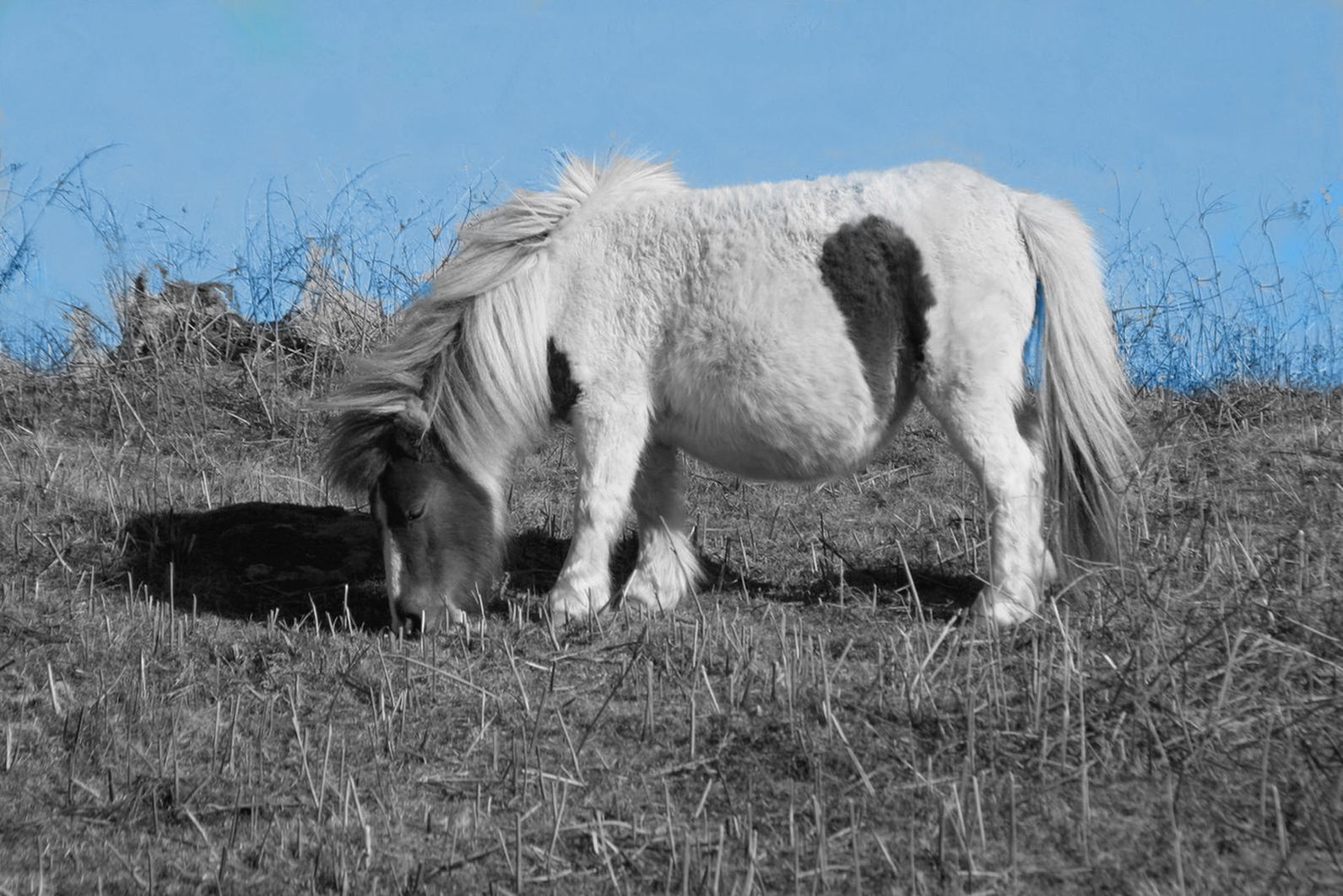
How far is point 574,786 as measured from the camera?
3779mm

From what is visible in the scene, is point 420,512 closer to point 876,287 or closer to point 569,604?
point 569,604

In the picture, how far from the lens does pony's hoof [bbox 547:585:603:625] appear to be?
18.5 feet

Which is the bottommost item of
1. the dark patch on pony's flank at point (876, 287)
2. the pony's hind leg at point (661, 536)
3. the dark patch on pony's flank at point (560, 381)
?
the pony's hind leg at point (661, 536)

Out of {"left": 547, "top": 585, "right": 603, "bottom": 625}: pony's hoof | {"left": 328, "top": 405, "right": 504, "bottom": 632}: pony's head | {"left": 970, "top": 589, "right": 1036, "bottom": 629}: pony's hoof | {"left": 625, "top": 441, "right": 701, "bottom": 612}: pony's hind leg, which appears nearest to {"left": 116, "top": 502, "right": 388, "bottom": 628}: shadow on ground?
{"left": 328, "top": 405, "right": 504, "bottom": 632}: pony's head

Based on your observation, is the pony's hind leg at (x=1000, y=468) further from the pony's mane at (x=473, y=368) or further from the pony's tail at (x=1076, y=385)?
the pony's mane at (x=473, y=368)

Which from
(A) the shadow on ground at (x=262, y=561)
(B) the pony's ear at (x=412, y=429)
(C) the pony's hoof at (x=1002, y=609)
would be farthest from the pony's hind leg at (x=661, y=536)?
(C) the pony's hoof at (x=1002, y=609)

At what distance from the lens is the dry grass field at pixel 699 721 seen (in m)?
3.23

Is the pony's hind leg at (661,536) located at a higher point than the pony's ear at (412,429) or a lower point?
lower

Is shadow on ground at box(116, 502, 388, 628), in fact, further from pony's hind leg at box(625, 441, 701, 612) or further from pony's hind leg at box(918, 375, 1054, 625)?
pony's hind leg at box(918, 375, 1054, 625)

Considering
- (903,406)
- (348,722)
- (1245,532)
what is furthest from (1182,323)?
(348,722)

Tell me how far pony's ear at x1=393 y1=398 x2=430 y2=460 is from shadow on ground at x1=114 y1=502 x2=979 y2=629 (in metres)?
0.62

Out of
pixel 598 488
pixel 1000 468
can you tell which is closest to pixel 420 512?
pixel 598 488

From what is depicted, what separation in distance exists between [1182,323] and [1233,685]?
6121 millimetres

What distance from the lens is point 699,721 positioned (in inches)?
163
